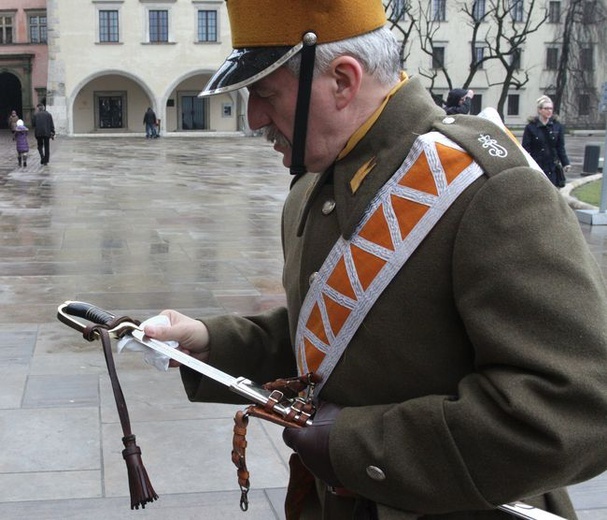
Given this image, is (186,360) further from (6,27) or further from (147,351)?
(6,27)

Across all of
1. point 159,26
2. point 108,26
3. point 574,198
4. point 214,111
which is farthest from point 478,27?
point 574,198

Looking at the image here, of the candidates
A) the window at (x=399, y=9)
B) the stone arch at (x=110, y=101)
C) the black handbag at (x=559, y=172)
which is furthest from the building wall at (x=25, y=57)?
the black handbag at (x=559, y=172)

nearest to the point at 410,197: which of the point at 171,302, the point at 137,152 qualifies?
the point at 171,302

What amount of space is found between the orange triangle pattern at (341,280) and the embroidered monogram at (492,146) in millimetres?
296

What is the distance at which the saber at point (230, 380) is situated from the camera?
132cm

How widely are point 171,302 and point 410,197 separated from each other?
614 cm

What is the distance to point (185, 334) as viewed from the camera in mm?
1721

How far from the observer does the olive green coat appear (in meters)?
1.19

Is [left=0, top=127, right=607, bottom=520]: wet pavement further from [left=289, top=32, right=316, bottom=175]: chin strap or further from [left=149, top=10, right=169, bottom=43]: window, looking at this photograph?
[left=149, top=10, right=169, bottom=43]: window

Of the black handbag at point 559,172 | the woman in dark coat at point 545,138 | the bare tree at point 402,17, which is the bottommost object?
Answer: the black handbag at point 559,172

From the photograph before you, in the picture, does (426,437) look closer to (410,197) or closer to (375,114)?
(410,197)

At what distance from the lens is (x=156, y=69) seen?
148ft

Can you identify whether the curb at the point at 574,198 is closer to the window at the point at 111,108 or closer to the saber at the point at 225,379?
the saber at the point at 225,379

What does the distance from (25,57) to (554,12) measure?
33.2 meters
